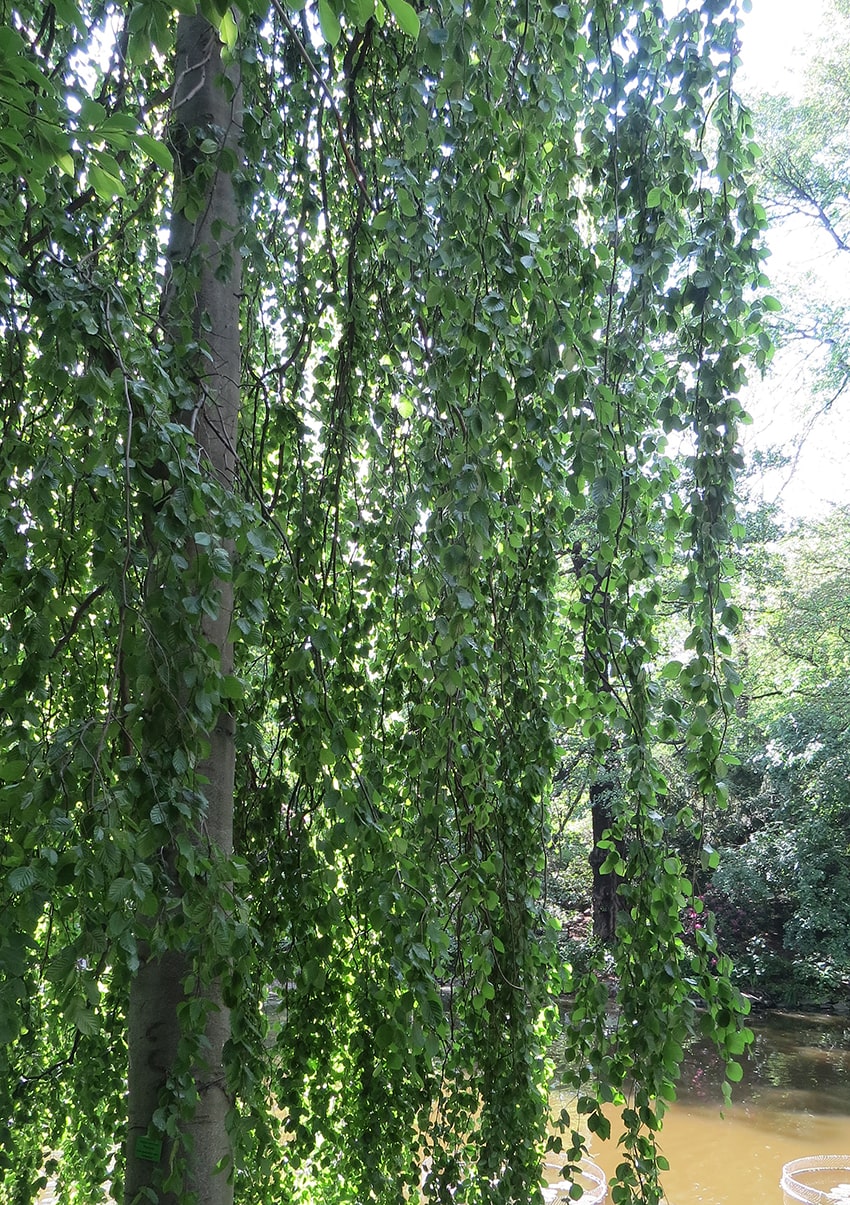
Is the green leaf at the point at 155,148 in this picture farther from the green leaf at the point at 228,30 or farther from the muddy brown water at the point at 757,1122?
the muddy brown water at the point at 757,1122

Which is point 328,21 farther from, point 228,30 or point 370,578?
point 370,578

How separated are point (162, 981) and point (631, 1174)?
0.72 metres

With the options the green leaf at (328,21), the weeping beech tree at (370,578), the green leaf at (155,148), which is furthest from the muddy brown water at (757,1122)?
the green leaf at (328,21)

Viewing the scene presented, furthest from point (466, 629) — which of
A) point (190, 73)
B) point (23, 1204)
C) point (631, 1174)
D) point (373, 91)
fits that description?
point (23, 1204)

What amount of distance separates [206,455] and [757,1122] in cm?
663

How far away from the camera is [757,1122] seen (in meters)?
6.30

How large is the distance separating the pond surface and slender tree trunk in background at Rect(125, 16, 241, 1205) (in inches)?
166

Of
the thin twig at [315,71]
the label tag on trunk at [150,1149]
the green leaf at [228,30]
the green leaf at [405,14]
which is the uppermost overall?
the thin twig at [315,71]

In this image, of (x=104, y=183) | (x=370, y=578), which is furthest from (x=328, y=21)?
(x=370, y=578)

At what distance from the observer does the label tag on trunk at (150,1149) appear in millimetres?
1255

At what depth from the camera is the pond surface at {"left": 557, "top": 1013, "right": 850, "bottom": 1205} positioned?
5.40 m

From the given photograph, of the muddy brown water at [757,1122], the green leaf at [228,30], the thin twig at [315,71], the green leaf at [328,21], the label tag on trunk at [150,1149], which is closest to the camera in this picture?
the green leaf at [328,21]

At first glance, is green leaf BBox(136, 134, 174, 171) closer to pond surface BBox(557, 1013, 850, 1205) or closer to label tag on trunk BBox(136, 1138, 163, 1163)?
label tag on trunk BBox(136, 1138, 163, 1163)

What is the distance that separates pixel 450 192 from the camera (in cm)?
140
